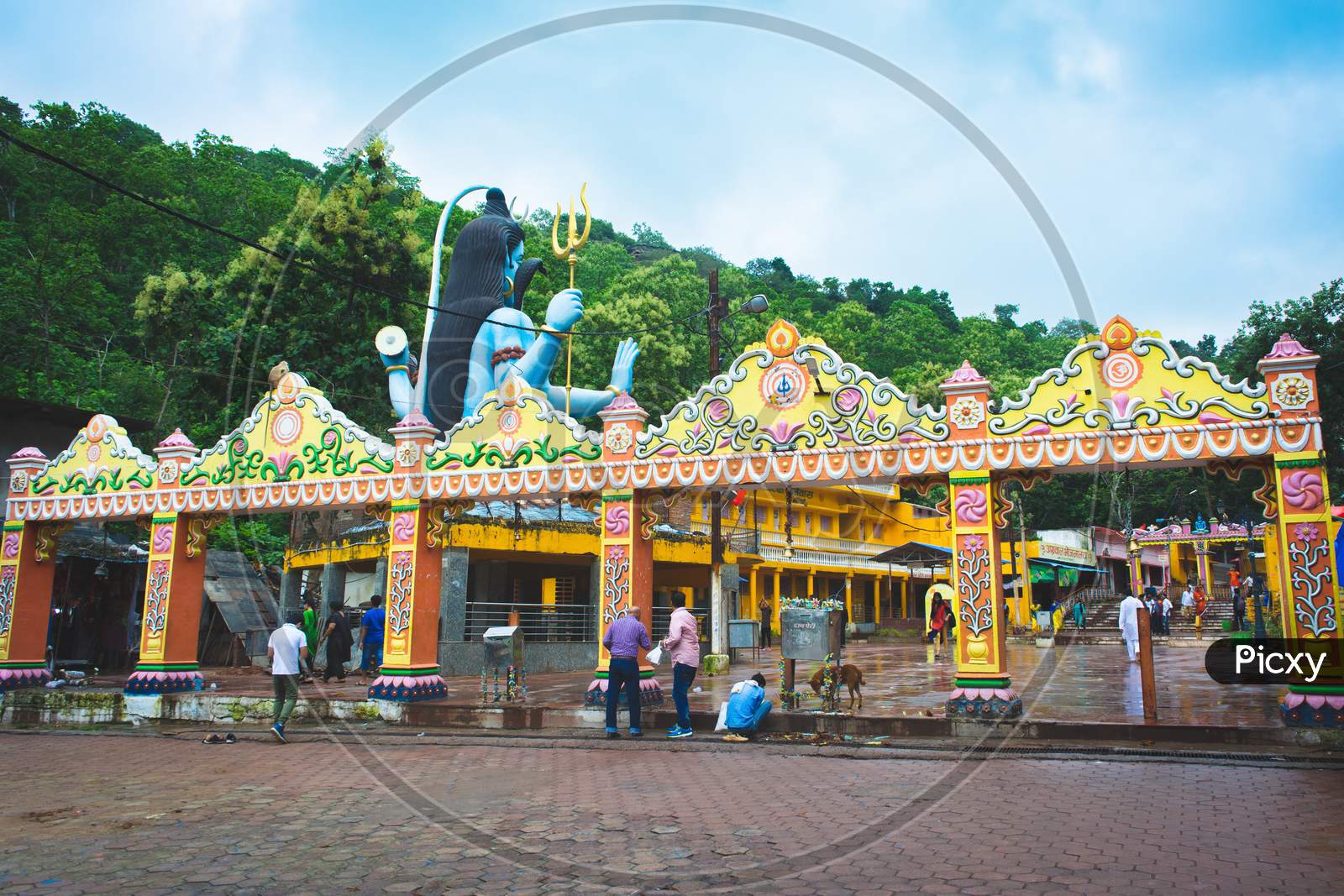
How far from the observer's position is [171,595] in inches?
565

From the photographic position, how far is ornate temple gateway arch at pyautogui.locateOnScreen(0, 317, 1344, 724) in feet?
31.7

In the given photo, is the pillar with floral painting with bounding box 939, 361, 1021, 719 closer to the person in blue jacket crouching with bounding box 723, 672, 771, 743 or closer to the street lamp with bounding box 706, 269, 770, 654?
the person in blue jacket crouching with bounding box 723, 672, 771, 743

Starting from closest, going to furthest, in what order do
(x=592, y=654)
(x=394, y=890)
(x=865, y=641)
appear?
(x=394, y=890) < (x=592, y=654) < (x=865, y=641)

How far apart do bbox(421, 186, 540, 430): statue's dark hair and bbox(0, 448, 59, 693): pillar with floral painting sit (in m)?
8.08

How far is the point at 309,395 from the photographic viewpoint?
1427cm

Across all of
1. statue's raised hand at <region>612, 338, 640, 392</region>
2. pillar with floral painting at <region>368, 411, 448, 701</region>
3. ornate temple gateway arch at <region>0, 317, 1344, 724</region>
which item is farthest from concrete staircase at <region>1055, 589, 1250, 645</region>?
pillar with floral painting at <region>368, 411, 448, 701</region>

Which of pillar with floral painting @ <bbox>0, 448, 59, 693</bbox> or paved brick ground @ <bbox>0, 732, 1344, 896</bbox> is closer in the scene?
paved brick ground @ <bbox>0, 732, 1344, 896</bbox>

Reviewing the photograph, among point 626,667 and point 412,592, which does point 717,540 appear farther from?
point 626,667

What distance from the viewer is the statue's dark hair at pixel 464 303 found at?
21688 millimetres

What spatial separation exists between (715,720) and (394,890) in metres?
6.65

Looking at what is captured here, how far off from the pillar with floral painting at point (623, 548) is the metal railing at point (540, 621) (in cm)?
710

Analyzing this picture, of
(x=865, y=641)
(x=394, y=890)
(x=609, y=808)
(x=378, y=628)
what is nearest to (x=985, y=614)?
(x=609, y=808)

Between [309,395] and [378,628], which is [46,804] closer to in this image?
[309,395]

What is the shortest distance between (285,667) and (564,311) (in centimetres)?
1112
